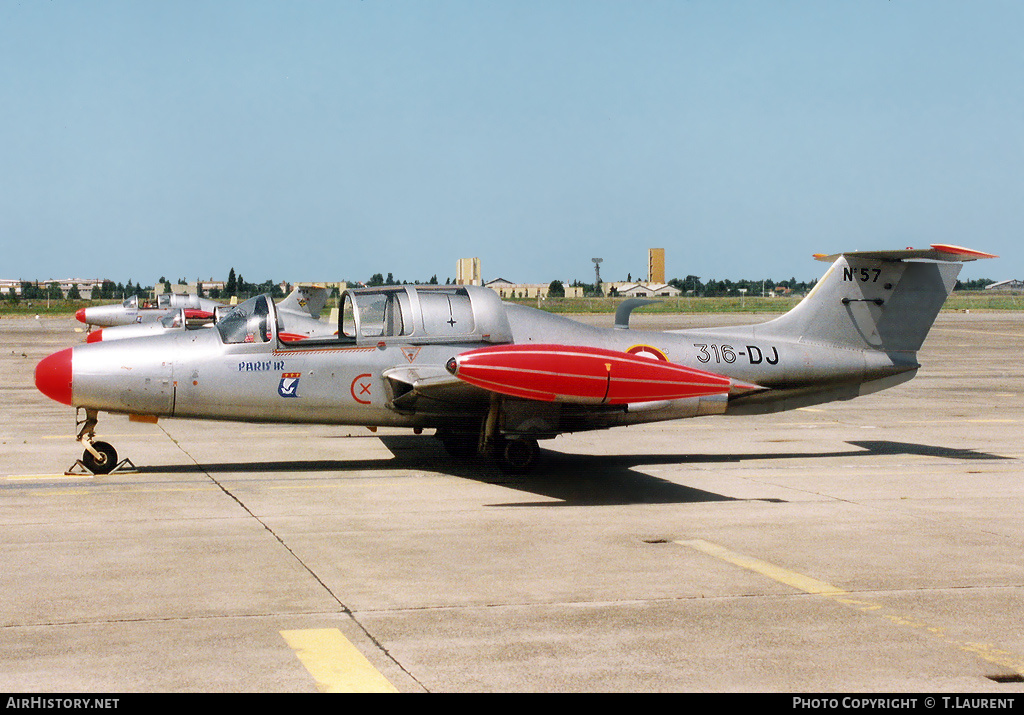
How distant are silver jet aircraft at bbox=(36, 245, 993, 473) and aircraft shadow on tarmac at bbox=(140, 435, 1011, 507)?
509 millimetres

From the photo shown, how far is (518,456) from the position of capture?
489 inches

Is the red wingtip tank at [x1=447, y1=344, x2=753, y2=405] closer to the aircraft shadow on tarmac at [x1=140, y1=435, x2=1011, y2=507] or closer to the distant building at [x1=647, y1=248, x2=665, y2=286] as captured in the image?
the aircraft shadow on tarmac at [x1=140, y1=435, x2=1011, y2=507]

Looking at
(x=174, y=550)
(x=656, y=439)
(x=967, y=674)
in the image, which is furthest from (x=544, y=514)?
(x=656, y=439)

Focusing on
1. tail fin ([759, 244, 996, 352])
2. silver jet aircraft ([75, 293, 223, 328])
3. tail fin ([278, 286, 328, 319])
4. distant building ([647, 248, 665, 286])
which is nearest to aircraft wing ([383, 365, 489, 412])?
tail fin ([759, 244, 996, 352])

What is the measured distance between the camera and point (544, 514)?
33.1 feet

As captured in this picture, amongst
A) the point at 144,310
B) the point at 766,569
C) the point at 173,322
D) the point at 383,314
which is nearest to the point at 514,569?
the point at 766,569

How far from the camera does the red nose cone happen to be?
452 inches

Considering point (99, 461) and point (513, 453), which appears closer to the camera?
point (99, 461)

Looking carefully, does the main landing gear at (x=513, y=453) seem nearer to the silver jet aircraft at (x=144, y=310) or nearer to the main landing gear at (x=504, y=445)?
the main landing gear at (x=504, y=445)

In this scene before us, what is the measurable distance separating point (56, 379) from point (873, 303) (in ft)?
33.4

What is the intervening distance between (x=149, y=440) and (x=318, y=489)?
5.37 meters

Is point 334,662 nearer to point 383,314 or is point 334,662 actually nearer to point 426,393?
point 426,393

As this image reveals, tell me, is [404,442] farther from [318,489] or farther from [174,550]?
[174,550]

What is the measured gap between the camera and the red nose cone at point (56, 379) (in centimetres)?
1147
